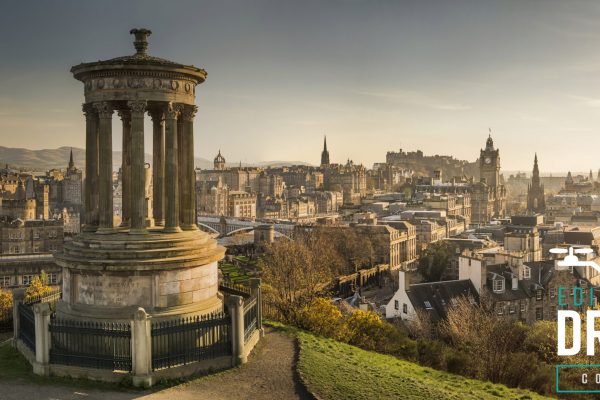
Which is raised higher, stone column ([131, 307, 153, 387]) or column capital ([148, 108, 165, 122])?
column capital ([148, 108, 165, 122])

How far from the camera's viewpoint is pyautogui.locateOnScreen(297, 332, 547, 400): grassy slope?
15.8 metres

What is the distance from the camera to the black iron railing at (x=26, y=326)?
58.0ft

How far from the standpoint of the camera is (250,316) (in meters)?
19.4

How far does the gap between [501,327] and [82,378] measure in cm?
2321

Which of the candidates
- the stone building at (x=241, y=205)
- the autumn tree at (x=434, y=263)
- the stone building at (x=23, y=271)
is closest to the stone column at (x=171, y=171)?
the stone building at (x=23, y=271)

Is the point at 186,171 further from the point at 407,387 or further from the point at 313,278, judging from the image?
the point at 313,278

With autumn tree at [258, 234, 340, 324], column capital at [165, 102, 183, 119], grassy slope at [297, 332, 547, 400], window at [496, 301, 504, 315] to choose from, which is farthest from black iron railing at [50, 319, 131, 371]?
window at [496, 301, 504, 315]

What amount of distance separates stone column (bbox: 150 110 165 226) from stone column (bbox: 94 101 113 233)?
77.1 inches

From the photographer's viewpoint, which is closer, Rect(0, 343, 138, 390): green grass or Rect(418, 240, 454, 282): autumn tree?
Rect(0, 343, 138, 390): green grass

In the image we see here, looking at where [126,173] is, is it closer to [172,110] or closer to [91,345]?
[172,110]

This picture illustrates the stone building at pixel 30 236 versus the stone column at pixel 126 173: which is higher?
the stone column at pixel 126 173

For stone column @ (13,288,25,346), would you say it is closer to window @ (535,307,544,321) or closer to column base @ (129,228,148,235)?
column base @ (129,228,148,235)

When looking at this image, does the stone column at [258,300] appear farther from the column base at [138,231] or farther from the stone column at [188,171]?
the column base at [138,231]

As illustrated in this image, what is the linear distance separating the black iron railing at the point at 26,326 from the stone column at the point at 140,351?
12.9 ft
